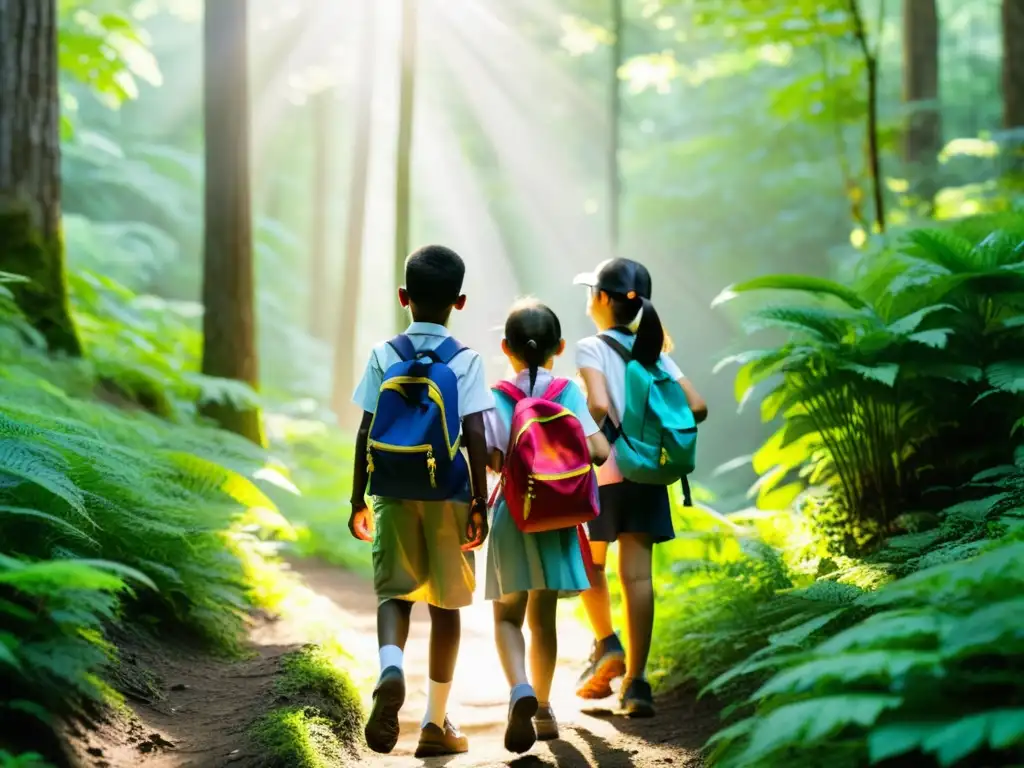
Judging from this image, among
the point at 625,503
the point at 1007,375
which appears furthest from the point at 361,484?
the point at 1007,375

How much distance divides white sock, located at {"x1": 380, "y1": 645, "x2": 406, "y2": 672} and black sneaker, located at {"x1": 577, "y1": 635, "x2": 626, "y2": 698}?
54.2 inches

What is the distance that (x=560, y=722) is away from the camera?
15.8 ft

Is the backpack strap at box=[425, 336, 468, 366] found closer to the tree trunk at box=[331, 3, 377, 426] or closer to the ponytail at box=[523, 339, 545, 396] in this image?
the ponytail at box=[523, 339, 545, 396]

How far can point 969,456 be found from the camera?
530 cm

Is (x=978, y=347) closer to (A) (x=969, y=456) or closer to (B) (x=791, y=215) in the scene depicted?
(A) (x=969, y=456)

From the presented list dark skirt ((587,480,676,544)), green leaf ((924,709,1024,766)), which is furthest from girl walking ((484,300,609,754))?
green leaf ((924,709,1024,766))

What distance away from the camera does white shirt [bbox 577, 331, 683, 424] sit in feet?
16.4

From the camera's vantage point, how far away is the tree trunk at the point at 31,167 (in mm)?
7285

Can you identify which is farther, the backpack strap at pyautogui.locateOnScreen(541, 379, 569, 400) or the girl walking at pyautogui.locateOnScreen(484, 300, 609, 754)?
the backpack strap at pyautogui.locateOnScreen(541, 379, 569, 400)

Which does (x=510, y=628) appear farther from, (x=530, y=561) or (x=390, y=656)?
(x=390, y=656)

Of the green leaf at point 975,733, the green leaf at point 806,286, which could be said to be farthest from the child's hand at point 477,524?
the green leaf at point 806,286

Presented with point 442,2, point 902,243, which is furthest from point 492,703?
point 442,2

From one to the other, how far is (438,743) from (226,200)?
6603 mm

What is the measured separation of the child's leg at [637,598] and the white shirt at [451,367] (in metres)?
1.26
